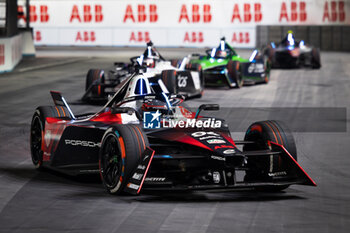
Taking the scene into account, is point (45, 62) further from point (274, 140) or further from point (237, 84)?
point (274, 140)

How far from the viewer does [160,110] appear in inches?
420

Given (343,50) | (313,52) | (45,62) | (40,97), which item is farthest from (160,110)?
(343,50)

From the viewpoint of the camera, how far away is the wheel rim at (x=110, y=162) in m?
9.36

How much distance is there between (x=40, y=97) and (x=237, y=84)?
6.36m

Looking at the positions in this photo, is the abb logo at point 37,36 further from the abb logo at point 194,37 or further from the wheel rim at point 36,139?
the wheel rim at point 36,139

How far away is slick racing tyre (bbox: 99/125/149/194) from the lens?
909cm

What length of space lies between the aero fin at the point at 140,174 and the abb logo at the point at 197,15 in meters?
43.0

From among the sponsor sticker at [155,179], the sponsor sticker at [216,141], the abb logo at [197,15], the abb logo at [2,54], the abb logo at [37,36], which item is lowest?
the sponsor sticker at [155,179]

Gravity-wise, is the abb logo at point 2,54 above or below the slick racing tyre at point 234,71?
above

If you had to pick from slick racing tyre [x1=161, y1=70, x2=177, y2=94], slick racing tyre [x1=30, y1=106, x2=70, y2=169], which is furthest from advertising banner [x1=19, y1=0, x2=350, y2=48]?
slick racing tyre [x1=30, y1=106, x2=70, y2=169]

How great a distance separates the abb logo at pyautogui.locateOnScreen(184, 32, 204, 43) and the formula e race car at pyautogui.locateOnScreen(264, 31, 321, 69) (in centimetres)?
1672

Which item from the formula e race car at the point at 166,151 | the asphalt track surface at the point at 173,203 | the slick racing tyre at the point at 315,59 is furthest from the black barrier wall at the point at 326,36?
the formula e race car at the point at 166,151

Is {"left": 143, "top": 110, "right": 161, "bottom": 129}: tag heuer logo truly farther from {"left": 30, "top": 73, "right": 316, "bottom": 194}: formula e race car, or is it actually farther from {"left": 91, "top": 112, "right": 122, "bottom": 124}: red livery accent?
{"left": 91, "top": 112, "right": 122, "bottom": 124}: red livery accent

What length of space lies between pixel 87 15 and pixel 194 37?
726 centimetres
